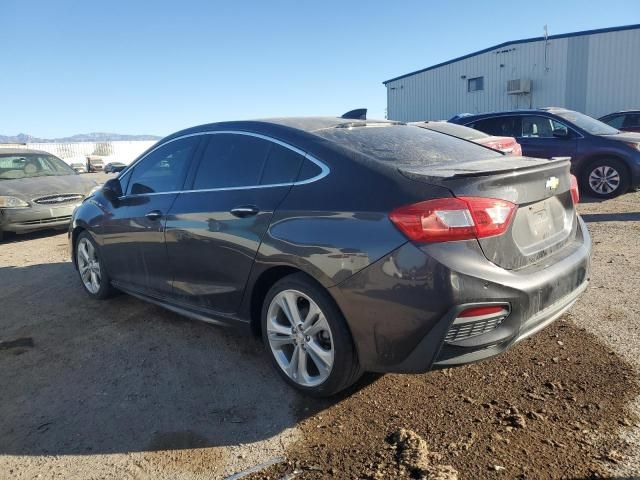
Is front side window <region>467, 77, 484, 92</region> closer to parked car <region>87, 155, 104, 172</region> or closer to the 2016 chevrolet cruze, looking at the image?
the 2016 chevrolet cruze

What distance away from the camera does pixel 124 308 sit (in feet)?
16.0

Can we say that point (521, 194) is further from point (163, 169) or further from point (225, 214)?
point (163, 169)

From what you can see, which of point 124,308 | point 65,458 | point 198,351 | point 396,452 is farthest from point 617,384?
point 124,308

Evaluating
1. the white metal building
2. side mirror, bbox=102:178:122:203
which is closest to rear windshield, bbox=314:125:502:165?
side mirror, bbox=102:178:122:203

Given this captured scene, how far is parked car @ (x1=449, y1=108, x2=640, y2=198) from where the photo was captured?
9.01 m

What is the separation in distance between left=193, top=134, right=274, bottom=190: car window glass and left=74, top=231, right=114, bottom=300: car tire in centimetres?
178

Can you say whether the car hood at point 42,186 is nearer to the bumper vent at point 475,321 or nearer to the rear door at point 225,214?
the rear door at point 225,214

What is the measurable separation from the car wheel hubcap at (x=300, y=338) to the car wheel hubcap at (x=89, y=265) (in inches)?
102

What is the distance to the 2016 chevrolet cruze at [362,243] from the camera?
2463mm

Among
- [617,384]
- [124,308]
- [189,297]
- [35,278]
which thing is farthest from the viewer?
[35,278]

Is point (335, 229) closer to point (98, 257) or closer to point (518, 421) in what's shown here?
point (518, 421)

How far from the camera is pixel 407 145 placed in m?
3.30

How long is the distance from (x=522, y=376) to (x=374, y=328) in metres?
1.16

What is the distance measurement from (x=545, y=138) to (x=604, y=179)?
1330 mm
